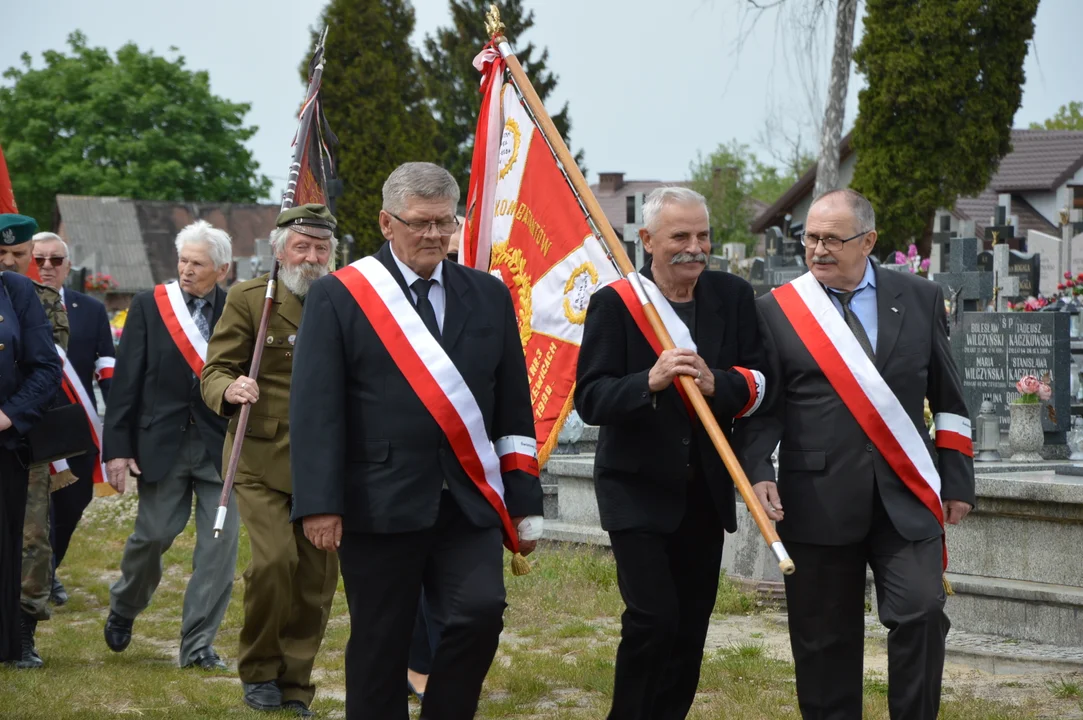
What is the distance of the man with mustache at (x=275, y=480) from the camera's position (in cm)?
649

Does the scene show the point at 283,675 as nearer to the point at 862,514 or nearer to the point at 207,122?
the point at 862,514

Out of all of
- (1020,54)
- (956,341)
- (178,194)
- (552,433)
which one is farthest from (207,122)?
(552,433)

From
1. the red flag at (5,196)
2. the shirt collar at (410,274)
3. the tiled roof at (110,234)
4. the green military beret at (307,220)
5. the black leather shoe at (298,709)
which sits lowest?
the black leather shoe at (298,709)

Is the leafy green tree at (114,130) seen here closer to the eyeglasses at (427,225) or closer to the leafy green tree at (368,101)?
the leafy green tree at (368,101)

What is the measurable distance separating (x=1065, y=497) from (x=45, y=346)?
16.3 feet

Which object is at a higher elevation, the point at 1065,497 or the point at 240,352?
the point at 240,352

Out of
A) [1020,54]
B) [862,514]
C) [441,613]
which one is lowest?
[441,613]

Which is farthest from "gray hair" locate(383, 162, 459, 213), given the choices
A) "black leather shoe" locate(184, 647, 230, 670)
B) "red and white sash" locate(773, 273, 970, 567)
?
"black leather shoe" locate(184, 647, 230, 670)

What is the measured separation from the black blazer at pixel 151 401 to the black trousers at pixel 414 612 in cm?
303

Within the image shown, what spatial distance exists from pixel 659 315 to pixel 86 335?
5.24 meters

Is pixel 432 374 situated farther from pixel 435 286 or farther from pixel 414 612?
pixel 414 612

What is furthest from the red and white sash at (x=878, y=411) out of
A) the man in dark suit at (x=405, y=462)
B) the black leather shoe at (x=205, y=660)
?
the black leather shoe at (x=205, y=660)

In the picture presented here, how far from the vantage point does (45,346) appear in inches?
287

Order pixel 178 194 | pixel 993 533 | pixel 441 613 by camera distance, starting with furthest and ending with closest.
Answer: pixel 178 194 < pixel 993 533 < pixel 441 613
